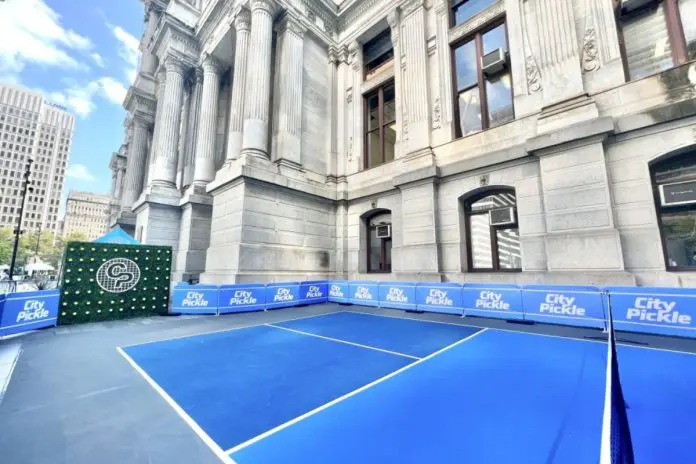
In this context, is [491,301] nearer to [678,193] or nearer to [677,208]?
[677,208]

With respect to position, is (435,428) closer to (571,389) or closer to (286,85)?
(571,389)

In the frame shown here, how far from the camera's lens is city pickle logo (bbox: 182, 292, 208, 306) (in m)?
11.1

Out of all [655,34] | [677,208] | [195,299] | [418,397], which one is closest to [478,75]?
[655,34]

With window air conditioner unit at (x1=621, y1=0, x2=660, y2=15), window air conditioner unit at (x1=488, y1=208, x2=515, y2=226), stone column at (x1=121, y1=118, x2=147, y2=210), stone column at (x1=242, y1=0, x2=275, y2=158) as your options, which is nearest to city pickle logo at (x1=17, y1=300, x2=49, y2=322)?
stone column at (x1=242, y1=0, x2=275, y2=158)

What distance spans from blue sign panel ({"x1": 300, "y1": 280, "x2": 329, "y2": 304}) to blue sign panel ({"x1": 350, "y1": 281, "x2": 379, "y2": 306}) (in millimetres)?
1498

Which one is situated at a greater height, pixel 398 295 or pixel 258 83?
pixel 258 83

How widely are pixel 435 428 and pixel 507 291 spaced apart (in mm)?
7409

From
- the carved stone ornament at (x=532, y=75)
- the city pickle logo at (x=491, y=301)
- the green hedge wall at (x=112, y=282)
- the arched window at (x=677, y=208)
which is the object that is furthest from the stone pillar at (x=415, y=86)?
the green hedge wall at (x=112, y=282)

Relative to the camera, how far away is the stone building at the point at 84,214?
10888cm

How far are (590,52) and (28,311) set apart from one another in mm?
18701

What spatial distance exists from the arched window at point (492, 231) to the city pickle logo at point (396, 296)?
3015 millimetres

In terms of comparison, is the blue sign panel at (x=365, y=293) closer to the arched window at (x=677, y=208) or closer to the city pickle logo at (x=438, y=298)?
the city pickle logo at (x=438, y=298)

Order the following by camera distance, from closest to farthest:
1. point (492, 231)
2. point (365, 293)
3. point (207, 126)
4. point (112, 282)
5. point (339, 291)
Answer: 1. point (112, 282)
2. point (492, 231)
3. point (365, 293)
4. point (339, 291)
5. point (207, 126)

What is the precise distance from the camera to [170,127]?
21.0 metres
